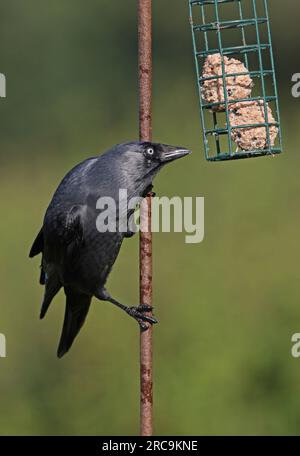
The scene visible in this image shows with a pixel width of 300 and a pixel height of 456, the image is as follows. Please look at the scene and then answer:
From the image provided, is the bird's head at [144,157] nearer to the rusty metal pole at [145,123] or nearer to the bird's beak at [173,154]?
the bird's beak at [173,154]

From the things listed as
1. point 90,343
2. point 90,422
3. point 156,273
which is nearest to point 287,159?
point 156,273

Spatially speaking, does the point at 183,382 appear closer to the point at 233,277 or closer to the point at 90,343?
the point at 90,343

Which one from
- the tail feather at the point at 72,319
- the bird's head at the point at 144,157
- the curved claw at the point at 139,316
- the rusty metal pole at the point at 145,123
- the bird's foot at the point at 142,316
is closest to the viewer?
the rusty metal pole at the point at 145,123

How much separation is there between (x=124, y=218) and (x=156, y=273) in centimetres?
214

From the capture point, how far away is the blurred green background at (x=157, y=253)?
568 cm

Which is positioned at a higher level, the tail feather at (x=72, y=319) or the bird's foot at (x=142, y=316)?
the tail feather at (x=72, y=319)

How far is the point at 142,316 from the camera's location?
4.46 meters

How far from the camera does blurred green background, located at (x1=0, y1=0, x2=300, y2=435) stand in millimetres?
5676

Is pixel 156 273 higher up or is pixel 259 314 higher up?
pixel 156 273

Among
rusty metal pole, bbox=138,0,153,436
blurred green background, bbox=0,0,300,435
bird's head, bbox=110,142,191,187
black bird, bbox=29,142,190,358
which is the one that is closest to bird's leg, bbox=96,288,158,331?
black bird, bbox=29,142,190,358

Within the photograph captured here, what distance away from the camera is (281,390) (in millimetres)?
5613

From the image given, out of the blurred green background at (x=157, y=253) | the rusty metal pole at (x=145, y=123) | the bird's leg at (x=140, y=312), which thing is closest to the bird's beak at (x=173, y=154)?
the rusty metal pole at (x=145, y=123)

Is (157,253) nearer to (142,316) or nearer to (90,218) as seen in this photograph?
(90,218)
